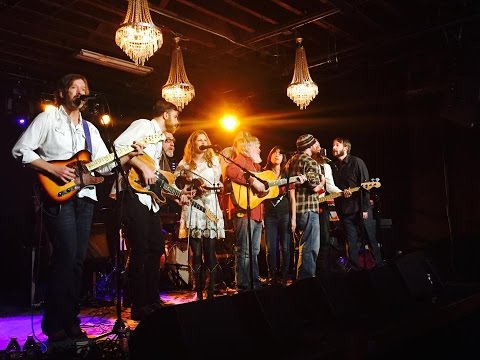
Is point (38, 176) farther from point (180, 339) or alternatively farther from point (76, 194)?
point (180, 339)

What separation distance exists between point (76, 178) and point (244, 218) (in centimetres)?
311

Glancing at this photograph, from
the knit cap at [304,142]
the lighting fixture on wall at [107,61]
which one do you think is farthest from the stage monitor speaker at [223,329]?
the lighting fixture on wall at [107,61]

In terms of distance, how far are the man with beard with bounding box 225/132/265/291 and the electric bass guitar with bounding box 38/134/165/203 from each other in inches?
104

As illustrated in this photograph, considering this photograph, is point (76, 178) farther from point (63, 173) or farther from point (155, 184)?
point (155, 184)

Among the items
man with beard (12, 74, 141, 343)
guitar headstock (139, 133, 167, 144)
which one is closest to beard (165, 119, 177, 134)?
guitar headstock (139, 133, 167, 144)

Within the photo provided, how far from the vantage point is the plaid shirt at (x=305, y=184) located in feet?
21.4

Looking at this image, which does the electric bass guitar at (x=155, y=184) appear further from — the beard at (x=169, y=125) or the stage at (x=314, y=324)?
the stage at (x=314, y=324)

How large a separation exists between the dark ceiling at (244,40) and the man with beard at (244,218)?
249 cm

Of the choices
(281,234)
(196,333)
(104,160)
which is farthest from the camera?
(281,234)

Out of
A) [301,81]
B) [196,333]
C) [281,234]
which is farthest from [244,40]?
[196,333]

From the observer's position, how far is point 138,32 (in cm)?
533

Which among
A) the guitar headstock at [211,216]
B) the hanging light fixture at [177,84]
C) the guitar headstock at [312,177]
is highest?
the hanging light fixture at [177,84]

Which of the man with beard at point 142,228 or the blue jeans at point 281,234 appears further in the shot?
the blue jeans at point 281,234

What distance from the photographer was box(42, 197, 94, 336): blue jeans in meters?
3.57
